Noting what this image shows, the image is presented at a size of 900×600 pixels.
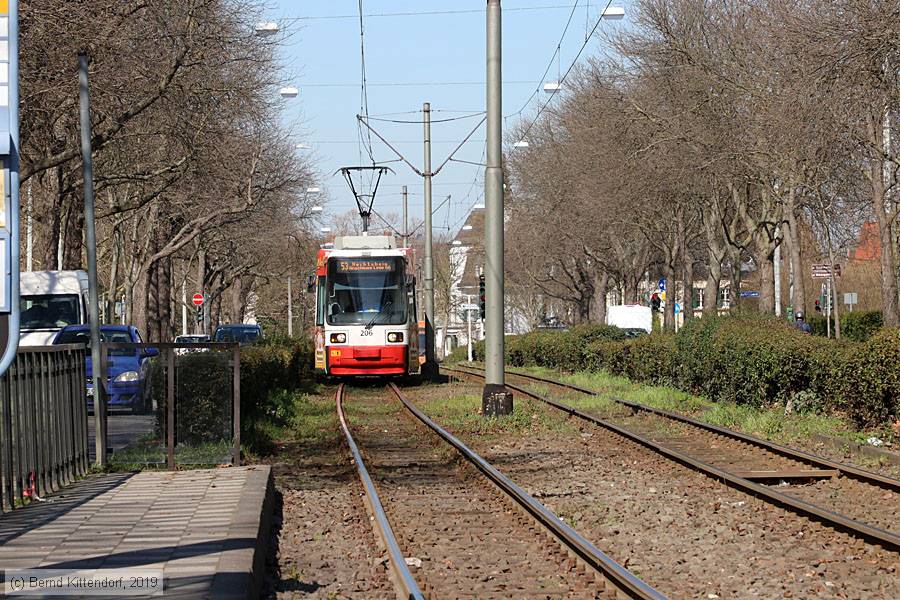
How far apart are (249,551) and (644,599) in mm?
2520

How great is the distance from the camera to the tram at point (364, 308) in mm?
30094

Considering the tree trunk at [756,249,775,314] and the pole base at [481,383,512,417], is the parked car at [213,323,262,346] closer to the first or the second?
the tree trunk at [756,249,775,314]

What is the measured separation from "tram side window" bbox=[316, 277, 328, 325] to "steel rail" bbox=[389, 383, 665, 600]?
1534 centimetres

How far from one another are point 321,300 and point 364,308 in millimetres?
1059

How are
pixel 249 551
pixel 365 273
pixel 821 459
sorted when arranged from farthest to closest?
pixel 365 273
pixel 821 459
pixel 249 551

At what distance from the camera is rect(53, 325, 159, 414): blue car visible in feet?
47.6

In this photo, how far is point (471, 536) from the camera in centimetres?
984

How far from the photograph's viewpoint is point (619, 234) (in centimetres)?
5247

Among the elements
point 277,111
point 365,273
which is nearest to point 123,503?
point 365,273

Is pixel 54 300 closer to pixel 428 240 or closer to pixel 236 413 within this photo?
pixel 236 413

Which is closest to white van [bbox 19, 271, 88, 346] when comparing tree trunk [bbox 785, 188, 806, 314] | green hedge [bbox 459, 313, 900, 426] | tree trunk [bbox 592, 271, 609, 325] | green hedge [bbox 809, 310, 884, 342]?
green hedge [bbox 459, 313, 900, 426]

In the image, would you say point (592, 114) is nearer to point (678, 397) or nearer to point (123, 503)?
point (678, 397)

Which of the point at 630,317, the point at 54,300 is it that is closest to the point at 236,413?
the point at 54,300

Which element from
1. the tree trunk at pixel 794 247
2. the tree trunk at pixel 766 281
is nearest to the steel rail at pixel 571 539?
the tree trunk at pixel 794 247
